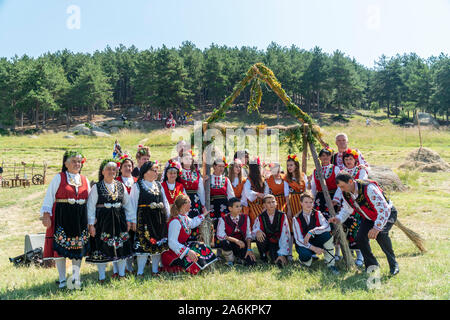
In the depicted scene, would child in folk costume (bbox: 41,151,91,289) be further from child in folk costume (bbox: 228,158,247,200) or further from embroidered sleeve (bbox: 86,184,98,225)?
child in folk costume (bbox: 228,158,247,200)

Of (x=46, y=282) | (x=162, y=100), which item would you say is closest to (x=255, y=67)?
(x=46, y=282)

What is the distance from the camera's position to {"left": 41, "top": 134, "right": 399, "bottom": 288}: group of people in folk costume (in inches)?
194

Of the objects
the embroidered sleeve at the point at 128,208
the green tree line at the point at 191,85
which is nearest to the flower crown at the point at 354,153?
the embroidered sleeve at the point at 128,208

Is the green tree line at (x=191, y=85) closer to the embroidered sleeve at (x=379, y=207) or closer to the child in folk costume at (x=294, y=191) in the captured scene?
the child in folk costume at (x=294, y=191)

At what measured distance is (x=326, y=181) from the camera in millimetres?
6285

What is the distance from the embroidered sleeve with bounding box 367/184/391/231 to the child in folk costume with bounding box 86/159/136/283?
12.1 feet

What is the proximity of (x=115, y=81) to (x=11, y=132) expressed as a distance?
78.0 feet

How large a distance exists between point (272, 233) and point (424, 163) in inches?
610

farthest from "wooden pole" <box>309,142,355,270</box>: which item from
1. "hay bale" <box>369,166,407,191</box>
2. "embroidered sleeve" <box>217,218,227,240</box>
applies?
"hay bale" <box>369,166,407,191</box>

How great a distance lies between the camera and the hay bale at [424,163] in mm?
17453

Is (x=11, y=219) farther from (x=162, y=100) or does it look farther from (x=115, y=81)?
(x=115, y=81)

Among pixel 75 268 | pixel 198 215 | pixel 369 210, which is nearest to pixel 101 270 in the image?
pixel 75 268

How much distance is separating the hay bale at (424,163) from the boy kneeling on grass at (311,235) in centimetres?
1427

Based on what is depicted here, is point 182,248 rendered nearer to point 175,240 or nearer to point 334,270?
point 175,240
